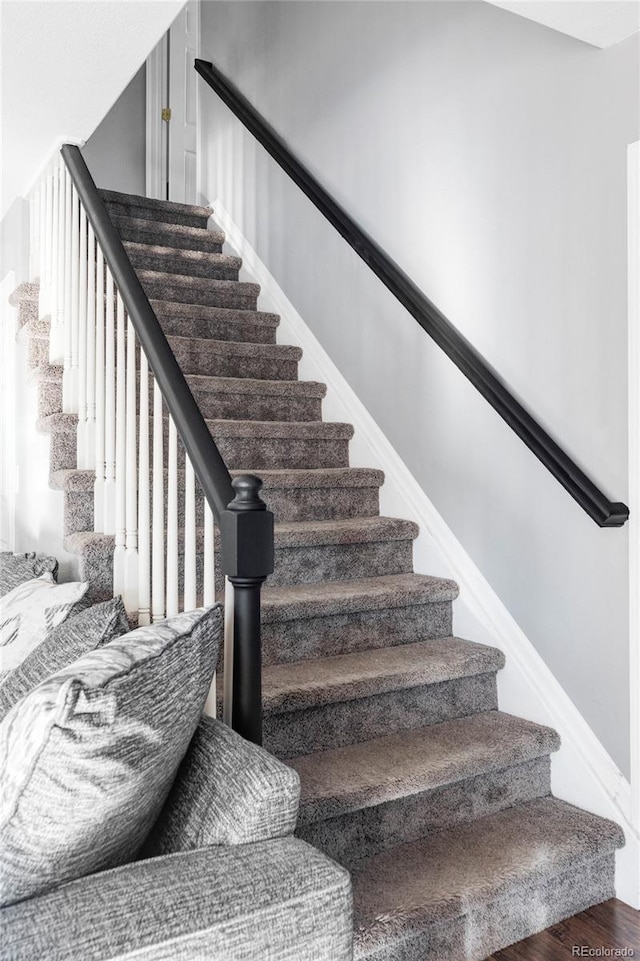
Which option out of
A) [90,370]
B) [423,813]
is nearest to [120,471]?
[90,370]

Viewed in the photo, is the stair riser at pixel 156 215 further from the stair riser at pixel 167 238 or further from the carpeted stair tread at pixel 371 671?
the carpeted stair tread at pixel 371 671

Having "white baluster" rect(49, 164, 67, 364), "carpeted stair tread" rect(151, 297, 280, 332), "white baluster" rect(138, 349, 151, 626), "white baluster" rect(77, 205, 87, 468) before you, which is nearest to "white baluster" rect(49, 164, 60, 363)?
"white baluster" rect(49, 164, 67, 364)

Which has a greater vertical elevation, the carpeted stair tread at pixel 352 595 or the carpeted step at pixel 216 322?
the carpeted step at pixel 216 322

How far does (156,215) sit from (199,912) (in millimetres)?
4073

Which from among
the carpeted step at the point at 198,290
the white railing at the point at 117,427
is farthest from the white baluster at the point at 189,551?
the carpeted step at the point at 198,290

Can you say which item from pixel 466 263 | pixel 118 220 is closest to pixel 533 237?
pixel 466 263

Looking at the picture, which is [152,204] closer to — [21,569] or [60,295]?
[60,295]

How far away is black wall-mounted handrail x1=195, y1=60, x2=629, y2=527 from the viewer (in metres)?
2.05

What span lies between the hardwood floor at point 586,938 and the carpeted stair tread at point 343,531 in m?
1.32

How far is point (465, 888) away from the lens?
5.58 feet

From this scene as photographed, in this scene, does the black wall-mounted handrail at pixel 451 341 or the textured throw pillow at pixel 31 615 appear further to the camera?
the black wall-mounted handrail at pixel 451 341

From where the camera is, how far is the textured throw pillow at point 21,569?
2298 mm

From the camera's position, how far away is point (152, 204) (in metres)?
4.36

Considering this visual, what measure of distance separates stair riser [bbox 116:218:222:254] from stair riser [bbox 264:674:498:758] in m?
2.93
